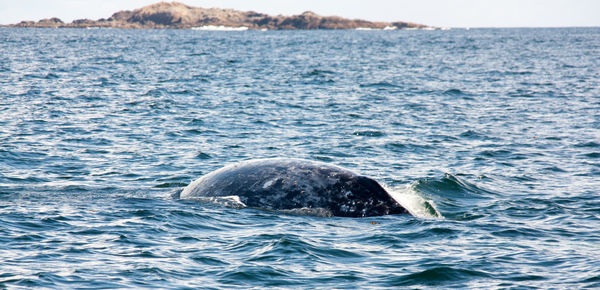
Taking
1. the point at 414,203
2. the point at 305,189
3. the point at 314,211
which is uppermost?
the point at 305,189

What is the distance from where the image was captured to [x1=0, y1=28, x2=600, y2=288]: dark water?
31.9 feet

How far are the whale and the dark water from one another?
27cm

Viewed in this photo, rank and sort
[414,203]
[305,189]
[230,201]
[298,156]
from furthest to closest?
[298,156] < [414,203] < [230,201] < [305,189]

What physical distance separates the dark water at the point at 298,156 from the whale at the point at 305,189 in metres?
0.27

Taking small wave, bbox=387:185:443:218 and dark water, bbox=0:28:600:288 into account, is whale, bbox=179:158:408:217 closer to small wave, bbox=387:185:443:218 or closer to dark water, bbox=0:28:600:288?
dark water, bbox=0:28:600:288

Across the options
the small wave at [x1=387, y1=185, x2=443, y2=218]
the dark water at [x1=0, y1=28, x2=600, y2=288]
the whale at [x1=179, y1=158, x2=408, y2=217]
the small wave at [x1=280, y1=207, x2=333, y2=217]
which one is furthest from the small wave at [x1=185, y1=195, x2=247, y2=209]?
the small wave at [x1=387, y1=185, x2=443, y2=218]

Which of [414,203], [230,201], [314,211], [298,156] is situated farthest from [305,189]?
[298,156]

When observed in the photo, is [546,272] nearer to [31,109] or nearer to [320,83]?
[31,109]

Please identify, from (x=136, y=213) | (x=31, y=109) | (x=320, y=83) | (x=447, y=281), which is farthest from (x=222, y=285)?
(x=320, y=83)

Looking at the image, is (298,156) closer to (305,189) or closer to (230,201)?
(230,201)

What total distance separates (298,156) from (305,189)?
300 inches

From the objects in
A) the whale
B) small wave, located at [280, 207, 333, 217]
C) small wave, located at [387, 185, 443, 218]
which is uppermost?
the whale

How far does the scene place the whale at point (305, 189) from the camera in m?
11.9

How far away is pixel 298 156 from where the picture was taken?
64.2 feet
